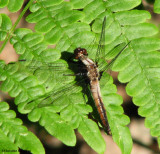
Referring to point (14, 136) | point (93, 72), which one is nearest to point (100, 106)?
point (93, 72)

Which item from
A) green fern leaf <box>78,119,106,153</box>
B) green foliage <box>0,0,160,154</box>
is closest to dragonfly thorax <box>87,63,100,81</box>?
green foliage <box>0,0,160,154</box>

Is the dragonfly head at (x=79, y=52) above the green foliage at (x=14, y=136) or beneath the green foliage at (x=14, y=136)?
above

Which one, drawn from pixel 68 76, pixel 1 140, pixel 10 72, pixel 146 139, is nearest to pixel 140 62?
pixel 68 76

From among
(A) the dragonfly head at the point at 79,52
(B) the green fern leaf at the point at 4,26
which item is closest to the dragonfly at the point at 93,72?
(A) the dragonfly head at the point at 79,52

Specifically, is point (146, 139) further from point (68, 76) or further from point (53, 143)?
point (68, 76)

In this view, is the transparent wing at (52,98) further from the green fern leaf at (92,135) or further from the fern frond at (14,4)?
the fern frond at (14,4)

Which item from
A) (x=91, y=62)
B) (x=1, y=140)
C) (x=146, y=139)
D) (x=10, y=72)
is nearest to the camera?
(x=1, y=140)
